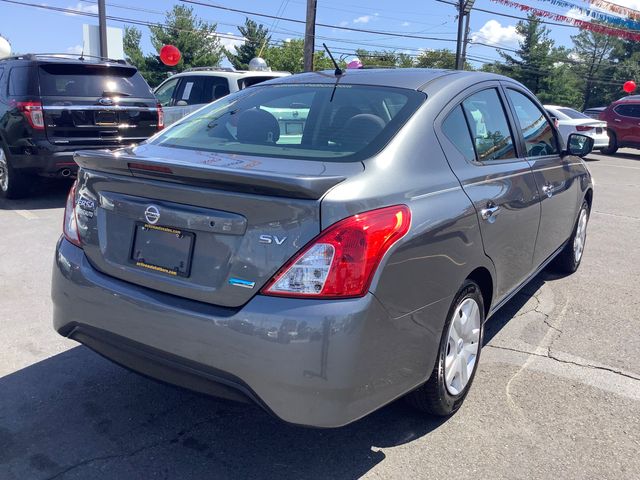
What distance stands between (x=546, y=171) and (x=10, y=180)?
6.67m

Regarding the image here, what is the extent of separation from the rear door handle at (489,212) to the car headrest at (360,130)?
695mm

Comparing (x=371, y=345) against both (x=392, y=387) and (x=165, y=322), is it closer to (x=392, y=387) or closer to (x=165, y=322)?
(x=392, y=387)

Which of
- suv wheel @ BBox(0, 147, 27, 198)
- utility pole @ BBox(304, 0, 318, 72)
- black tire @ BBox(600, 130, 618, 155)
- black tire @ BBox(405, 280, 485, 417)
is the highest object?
utility pole @ BBox(304, 0, 318, 72)

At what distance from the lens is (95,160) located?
9.04 feet

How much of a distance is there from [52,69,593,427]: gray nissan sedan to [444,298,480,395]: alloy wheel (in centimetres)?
1

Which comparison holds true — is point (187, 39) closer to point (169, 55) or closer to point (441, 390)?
point (169, 55)

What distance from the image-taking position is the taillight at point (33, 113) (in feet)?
24.0

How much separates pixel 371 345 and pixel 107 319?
117 cm

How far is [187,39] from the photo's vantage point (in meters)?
61.3

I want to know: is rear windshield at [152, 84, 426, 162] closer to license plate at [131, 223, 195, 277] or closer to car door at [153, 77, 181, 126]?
license plate at [131, 223, 195, 277]

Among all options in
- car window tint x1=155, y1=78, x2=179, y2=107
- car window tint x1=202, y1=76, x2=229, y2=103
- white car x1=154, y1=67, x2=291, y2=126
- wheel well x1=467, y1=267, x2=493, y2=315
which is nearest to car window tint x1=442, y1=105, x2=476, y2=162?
wheel well x1=467, y1=267, x2=493, y2=315

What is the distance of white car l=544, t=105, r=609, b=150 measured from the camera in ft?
53.9

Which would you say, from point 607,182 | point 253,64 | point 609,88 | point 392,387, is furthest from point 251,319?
point 609,88

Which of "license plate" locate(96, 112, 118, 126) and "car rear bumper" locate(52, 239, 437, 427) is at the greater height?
"license plate" locate(96, 112, 118, 126)
